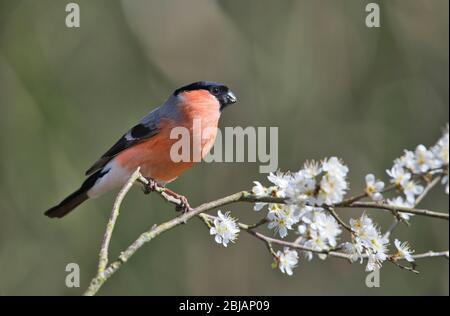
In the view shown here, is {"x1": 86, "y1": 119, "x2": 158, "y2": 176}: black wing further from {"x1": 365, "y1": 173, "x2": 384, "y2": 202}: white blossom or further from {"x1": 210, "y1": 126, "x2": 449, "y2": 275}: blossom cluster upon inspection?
{"x1": 365, "y1": 173, "x2": 384, "y2": 202}: white blossom

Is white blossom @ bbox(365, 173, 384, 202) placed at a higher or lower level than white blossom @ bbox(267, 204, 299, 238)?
higher

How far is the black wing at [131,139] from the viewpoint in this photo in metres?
4.35

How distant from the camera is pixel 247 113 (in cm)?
630

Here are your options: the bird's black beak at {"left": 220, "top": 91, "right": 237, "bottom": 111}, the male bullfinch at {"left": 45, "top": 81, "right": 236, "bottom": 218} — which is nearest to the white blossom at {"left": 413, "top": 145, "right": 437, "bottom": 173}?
the male bullfinch at {"left": 45, "top": 81, "right": 236, "bottom": 218}

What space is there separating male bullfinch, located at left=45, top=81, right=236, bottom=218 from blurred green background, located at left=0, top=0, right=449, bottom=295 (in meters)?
1.07

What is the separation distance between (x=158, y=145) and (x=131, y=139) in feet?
0.98

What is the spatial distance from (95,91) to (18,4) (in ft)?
3.27

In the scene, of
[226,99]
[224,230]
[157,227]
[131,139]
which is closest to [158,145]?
[131,139]

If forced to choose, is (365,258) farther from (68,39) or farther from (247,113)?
(68,39)

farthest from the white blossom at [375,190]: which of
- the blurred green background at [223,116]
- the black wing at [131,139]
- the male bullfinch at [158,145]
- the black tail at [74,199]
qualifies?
the blurred green background at [223,116]

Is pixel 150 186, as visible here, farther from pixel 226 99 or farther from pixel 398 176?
pixel 398 176

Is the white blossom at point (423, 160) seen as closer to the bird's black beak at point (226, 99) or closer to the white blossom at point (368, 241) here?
the white blossom at point (368, 241)

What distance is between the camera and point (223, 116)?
20.7ft

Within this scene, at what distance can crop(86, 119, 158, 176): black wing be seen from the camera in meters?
4.35
